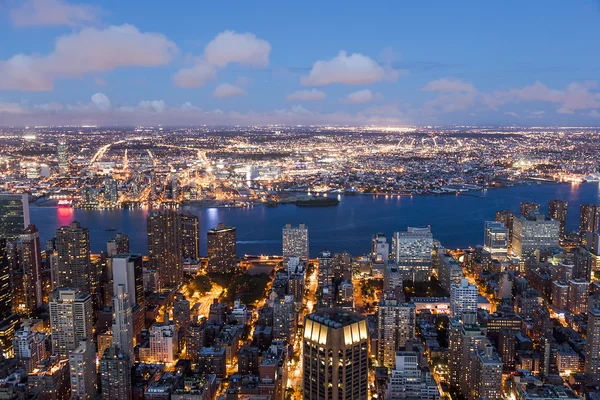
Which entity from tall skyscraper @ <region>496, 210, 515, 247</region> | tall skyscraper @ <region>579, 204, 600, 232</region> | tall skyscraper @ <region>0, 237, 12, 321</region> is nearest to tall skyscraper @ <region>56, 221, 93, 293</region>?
tall skyscraper @ <region>0, 237, 12, 321</region>

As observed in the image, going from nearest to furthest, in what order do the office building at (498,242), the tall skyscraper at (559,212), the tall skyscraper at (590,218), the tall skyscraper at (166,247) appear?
the tall skyscraper at (166,247) < the office building at (498,242) < the tall skyscraper at (590,218) < the tall skyscraper at (559,212)

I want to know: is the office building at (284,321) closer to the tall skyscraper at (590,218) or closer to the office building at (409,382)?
the office building at (409,382)

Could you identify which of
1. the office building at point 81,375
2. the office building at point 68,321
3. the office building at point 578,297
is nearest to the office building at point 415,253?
the office building at point 578,297

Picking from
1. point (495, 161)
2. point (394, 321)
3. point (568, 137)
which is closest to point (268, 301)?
point (394, 321)

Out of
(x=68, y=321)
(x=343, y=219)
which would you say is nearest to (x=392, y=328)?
(x=68, y=321)

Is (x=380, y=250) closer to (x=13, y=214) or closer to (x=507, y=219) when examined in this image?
(x=507, y=219)

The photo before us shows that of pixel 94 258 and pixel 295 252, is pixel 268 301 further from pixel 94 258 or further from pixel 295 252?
pixel 94 258

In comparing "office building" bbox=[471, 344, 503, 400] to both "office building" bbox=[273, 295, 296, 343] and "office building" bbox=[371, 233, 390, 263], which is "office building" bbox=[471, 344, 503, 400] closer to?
"office building" bbox=[273, 295, 296, 343]
